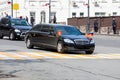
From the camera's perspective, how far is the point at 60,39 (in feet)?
77.6

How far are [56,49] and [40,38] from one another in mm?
1762

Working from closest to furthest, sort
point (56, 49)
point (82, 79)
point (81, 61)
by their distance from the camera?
point (82, 79) → point (81, 61) → point (56, 49)

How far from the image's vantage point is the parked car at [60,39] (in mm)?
23234

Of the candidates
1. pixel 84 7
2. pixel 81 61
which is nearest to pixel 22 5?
pixel 84 7

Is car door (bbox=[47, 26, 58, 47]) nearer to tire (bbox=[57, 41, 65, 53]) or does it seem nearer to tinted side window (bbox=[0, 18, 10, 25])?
tire (bbox=[57, 41, 65, 53])

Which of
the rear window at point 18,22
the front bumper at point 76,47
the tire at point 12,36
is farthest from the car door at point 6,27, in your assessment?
the front bumper at point 76,47

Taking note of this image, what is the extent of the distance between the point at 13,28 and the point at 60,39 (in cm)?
1276

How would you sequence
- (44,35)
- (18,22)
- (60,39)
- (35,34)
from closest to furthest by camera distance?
(60,39), (44,35), (35,34), (18,22)

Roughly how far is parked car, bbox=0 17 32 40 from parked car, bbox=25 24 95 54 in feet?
27.8

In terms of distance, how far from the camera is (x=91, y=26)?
194ft

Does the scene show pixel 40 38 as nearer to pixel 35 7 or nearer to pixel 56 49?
pixel 56 49

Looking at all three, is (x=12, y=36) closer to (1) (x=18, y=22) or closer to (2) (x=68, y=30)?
(1) (x=18, y=22)

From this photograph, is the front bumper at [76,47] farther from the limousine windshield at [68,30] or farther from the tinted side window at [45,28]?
the tinted side window at [45,28]

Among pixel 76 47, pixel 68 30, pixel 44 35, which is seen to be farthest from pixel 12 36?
pixel 76 47
